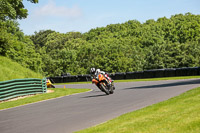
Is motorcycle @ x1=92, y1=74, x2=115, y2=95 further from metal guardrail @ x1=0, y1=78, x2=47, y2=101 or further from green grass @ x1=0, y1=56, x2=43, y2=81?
green grass @ x1=0, y1=56, x2=43, y2=81

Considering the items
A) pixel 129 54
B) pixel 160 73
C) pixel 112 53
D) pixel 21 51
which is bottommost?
pixel 160 73

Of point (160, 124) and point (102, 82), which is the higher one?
point (102, 82)

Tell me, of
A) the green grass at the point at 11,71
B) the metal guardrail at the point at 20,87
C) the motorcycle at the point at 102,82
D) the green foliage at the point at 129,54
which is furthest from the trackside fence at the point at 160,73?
the green foliage at the point at 129,54

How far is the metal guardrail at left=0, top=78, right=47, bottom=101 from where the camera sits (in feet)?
74.8

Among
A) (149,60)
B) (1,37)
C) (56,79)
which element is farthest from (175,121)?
(149,60)

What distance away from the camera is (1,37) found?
35375mm

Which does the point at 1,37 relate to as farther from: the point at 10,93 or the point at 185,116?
the point at 185,116

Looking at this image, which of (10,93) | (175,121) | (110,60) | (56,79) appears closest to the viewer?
(175,121)

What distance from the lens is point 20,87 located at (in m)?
24.9

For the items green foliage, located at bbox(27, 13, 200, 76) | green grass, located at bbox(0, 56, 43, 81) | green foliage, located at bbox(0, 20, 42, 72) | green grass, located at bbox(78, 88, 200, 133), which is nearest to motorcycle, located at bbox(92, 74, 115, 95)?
green grass, located at bbox(78, 88, 200, 133)

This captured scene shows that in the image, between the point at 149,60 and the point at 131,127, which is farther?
the point at 149,60

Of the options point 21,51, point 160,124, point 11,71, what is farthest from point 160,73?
point 160,124

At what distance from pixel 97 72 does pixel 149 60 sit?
64.0m

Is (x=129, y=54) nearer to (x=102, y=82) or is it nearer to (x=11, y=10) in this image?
(x=11, y=10)
